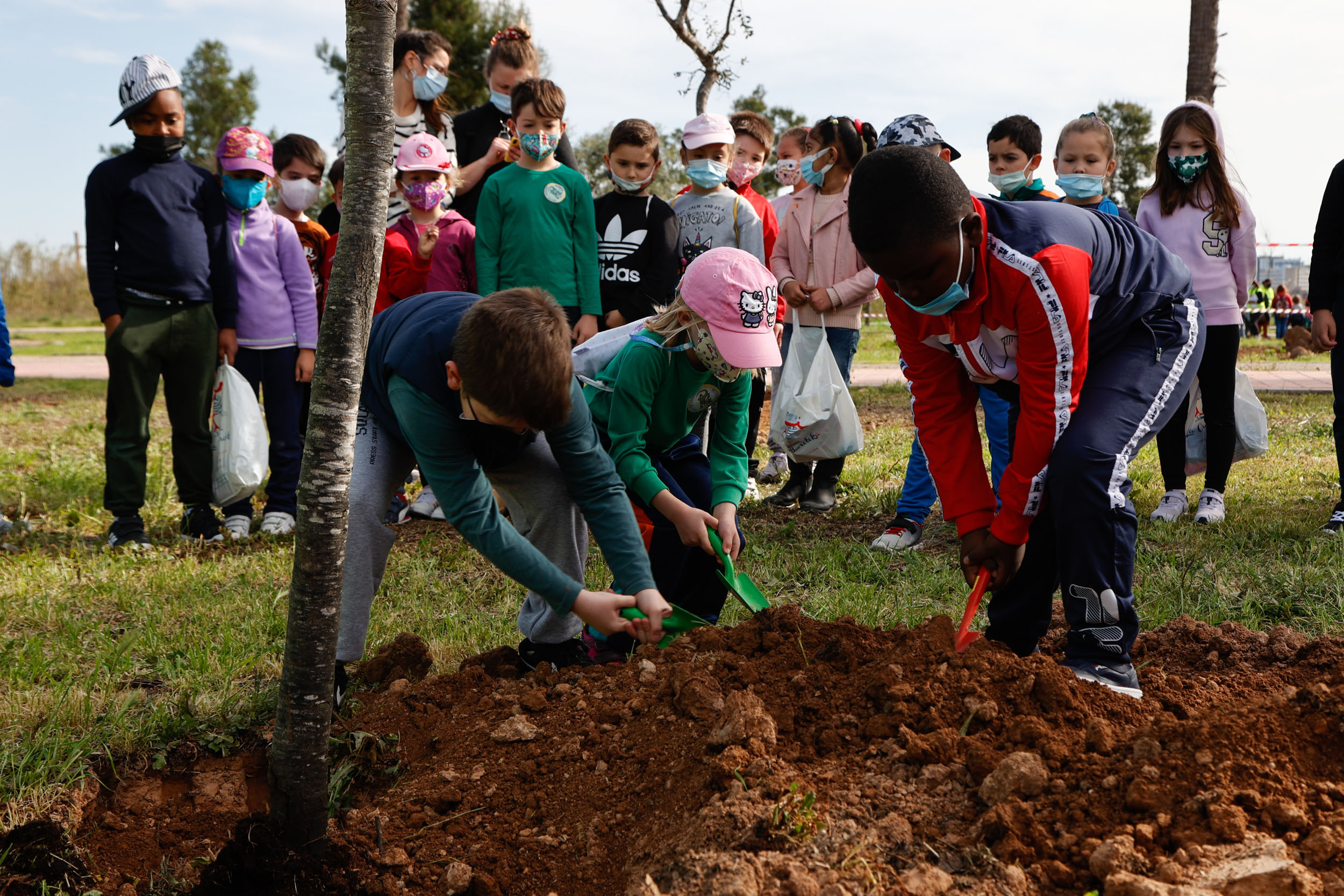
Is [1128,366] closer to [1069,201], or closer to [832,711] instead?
[832,711]

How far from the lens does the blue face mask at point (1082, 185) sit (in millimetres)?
4859

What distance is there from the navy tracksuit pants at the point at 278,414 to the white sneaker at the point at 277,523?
0.06 meters

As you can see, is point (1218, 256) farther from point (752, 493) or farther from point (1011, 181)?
point (752, 493)

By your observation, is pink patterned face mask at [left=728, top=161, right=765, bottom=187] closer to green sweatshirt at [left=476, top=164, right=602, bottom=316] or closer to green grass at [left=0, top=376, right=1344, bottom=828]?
green sweatshirt at [left=476, top=164, right=602, bottom=316]

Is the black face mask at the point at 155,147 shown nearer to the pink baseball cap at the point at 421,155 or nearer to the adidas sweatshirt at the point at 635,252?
the pink baseball cap at the point at 421,155

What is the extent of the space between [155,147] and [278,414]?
1449 mm

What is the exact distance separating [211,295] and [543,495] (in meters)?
2.94

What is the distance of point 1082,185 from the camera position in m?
4.86

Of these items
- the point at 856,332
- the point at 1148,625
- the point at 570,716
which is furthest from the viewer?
the point at 856,332

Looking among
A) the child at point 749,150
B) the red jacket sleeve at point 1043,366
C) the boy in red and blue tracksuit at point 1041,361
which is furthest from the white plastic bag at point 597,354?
the child at point 749,150

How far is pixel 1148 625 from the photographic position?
11.3 feet

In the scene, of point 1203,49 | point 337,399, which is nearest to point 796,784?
point 337,399

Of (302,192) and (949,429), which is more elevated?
(302,192)

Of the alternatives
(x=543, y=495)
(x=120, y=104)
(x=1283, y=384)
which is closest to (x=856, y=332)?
(x=543, y=495)
